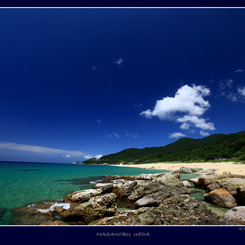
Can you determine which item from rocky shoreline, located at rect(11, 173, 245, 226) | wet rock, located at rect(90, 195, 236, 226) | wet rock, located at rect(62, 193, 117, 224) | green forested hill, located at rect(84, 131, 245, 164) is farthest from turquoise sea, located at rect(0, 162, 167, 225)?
green forested hill, located at rect(84, 131, 245, 164)

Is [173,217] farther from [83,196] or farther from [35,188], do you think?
[35,188]

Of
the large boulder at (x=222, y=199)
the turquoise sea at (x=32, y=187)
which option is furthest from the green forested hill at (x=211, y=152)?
the turquoise sea at (x=32, y=187)

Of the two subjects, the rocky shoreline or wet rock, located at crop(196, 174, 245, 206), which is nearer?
the rocky shoreline

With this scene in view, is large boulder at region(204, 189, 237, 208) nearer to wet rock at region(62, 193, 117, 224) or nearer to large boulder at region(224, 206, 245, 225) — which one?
large boulder at region(224, 206, 245, 225)

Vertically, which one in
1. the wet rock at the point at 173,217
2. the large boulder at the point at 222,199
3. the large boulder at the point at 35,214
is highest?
the wet rock at the point at 173,217

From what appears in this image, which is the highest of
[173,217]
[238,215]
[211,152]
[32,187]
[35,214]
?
[211,152]

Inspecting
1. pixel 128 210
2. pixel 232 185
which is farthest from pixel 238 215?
pixel 128 210

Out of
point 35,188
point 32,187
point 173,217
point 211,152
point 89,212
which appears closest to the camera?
point 173,217

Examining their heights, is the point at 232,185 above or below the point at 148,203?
above

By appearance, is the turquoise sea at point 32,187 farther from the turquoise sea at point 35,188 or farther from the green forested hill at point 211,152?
the green forested hill at point 211,152

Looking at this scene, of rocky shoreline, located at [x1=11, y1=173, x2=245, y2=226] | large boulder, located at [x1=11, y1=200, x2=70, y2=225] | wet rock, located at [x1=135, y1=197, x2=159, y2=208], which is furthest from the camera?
wet rock, located at [x1=135, y1=197, x2=159, y2=208]

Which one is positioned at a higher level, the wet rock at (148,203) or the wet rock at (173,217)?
the wet rock at (173,217)
